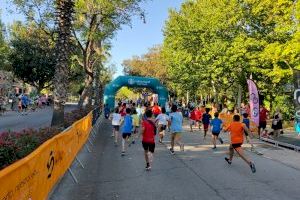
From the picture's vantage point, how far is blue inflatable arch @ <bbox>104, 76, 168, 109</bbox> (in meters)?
44.7

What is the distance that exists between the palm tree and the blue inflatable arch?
25689 millimetres

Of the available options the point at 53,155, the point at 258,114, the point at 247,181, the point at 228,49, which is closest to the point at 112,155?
the point at 247,181

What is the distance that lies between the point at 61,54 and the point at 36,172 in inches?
493

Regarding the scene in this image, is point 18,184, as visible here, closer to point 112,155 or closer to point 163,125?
point 112,155

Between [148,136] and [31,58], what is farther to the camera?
[31,58]

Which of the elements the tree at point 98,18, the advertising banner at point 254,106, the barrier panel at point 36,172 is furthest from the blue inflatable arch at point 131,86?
the barrier panel at point 36,172

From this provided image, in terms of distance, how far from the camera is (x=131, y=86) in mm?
46312

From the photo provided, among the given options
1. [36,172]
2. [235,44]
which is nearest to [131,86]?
[235,44]

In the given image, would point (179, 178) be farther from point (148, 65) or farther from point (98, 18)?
point (148, 65)

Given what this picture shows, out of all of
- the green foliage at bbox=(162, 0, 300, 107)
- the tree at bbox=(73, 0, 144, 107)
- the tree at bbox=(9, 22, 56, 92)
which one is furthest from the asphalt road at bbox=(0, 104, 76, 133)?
the tree at bbox=(9, 22, 56, 92)

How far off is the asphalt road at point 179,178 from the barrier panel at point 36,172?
1110 mm

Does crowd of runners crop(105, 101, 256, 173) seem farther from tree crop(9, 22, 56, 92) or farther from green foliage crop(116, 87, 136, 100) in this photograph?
green foliage crop(116, 87, 136, 100)

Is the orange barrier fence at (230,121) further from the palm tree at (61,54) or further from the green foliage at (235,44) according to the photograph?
the palm tree at (61,54)

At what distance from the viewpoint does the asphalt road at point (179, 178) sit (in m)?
10.0
